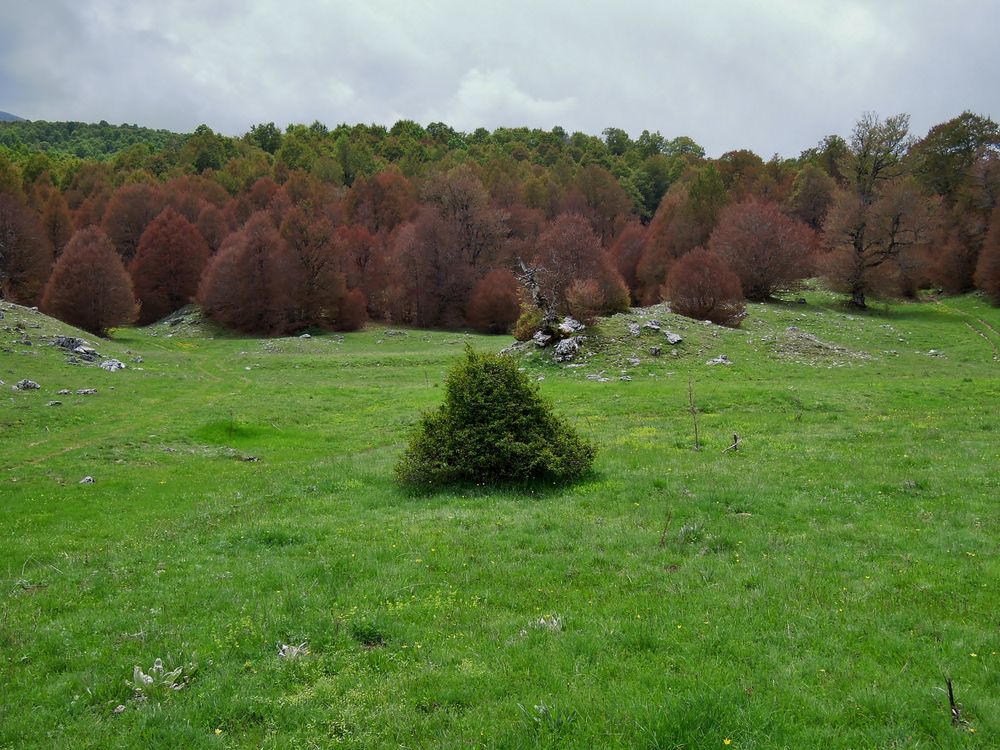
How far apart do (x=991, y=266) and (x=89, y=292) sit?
272ft

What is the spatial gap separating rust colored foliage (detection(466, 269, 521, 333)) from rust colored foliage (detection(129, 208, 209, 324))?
1454 inches

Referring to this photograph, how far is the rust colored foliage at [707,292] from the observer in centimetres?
4762

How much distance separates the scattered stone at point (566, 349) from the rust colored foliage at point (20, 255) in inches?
2313

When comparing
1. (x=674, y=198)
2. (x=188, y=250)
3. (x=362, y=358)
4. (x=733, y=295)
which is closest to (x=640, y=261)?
(x=674, y=198)

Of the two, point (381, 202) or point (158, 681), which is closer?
point (158, 681)

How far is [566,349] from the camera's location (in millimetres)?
37094

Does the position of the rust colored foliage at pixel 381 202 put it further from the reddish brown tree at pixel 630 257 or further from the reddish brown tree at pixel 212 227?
the reddish brown tree at pixel 630 257

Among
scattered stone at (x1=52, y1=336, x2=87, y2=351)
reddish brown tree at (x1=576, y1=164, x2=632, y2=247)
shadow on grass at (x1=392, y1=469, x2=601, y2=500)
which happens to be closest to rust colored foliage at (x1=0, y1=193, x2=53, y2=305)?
scattered stone at (x1=52, y1=336, x2=87, y2=351)

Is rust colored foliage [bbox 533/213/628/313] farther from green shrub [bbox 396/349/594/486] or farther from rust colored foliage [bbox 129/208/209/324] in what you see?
rust colored foliage [bbox 129/208/209/324]

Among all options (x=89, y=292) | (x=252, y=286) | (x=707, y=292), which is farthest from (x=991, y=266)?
(x=89, y=292)

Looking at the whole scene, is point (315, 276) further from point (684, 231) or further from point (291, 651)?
point (291, 651)

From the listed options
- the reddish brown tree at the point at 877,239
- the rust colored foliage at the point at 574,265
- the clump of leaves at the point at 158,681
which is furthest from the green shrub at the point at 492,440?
the reddish brown tree at the point at 877,239

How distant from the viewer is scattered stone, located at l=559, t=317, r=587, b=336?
3888cm

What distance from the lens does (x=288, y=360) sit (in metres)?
46.6
